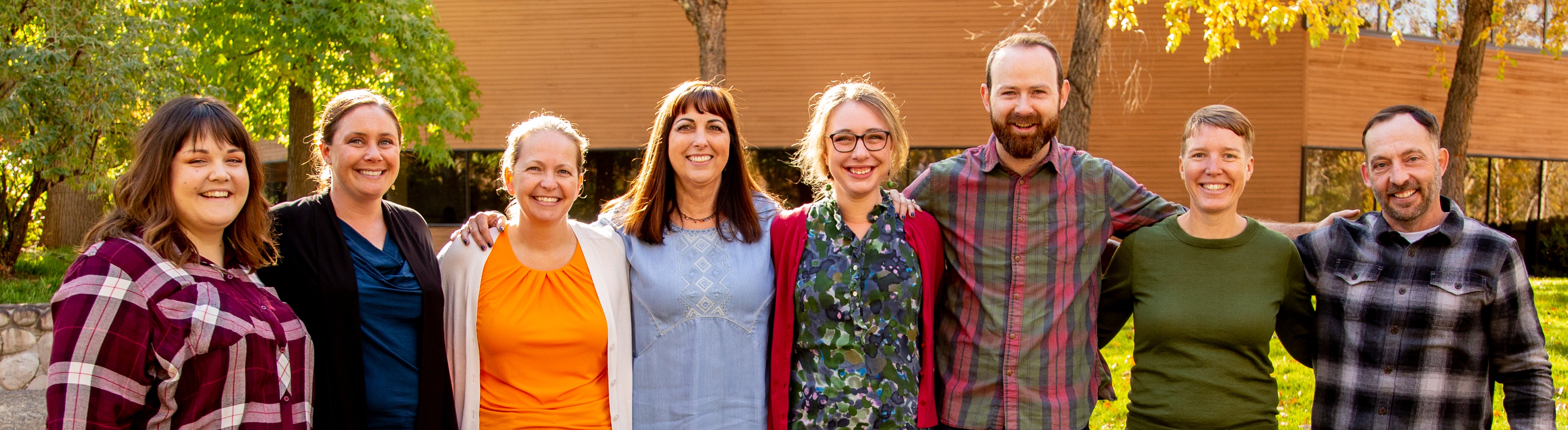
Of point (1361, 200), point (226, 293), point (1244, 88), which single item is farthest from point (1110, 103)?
point (226, 293)

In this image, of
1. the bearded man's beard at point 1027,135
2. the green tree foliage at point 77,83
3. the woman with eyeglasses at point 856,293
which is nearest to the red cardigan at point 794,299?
the woman with eyeglasses at point 856,293

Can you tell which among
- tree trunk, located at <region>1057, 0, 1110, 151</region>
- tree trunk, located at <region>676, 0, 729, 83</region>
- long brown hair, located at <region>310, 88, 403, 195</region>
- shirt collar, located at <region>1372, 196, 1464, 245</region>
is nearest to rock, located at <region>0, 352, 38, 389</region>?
long brown hair, located at <region>310, 88, 403, 195</region>

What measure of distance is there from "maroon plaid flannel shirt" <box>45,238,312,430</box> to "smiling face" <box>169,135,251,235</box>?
13 cm

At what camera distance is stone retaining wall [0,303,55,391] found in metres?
6.91

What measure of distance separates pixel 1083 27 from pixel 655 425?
294 inches

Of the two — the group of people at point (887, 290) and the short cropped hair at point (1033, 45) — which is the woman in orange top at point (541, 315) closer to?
the group of people at point (887, 290)

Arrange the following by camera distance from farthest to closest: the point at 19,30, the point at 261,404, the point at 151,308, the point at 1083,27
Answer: the point at 1083,27 → the point at 19,30 → the point at 261,404 → the point at 151,308

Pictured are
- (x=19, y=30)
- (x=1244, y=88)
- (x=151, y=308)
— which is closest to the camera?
(x=151, y=308)

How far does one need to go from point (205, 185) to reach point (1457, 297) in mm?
3754

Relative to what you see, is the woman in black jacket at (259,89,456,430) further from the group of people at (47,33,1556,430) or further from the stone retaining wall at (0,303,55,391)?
the stone retaining wall at (0,303,55,391)

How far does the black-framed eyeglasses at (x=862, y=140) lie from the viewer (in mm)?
3234

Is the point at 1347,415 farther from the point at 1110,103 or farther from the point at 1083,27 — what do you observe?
the point at 1110,103

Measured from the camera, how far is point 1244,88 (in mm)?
14039

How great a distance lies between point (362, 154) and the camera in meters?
3.12
